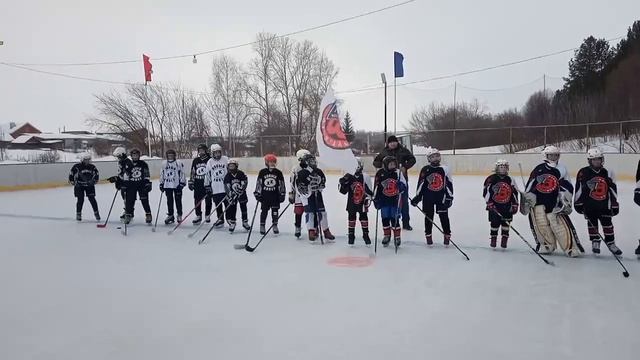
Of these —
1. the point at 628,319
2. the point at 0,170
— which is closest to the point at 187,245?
the point at 628,319

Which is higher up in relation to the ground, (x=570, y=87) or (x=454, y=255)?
(x=570, y=87)

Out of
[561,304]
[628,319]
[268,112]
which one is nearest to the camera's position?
[628,319]

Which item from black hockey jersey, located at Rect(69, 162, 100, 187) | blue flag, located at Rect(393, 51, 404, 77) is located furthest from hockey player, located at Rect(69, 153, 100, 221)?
blue flag, located at Rect(393, 51, 404, 77)

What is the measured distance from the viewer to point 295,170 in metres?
6.48

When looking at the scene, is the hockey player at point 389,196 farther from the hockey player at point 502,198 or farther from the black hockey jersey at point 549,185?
the black hockey jersey at point 549,185

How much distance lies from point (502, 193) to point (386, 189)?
1.36m

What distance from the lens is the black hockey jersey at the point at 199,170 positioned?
7.82 m

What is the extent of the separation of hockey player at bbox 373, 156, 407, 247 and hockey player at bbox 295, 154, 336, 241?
2.67ft

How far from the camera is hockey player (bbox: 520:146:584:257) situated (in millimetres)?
5238

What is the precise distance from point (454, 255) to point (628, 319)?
2189 millimetres

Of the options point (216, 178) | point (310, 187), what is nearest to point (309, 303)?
point (310, 187)

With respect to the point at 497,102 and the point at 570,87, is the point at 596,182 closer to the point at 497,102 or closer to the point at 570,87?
the point at 497,102

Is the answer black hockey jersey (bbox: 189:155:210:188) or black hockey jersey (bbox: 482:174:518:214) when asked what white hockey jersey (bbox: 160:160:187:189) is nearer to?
black hockey jersey (bbox: 189:155:210:188)

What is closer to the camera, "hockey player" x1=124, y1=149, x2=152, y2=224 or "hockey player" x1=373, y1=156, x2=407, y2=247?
"hockey player" x1=373, y1=156, x2=407, y2=247
